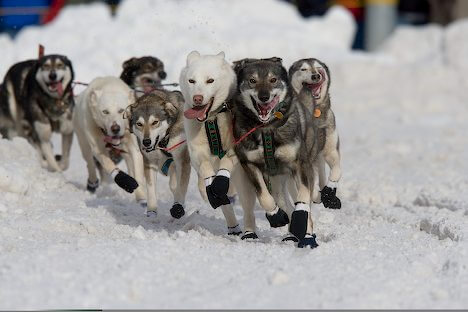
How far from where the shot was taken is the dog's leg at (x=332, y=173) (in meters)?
6.63

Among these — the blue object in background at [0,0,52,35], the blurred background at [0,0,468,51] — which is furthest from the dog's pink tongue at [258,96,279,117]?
the blue object in background at [0,0,52,35]

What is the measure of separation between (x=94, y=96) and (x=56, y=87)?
58.4 inches

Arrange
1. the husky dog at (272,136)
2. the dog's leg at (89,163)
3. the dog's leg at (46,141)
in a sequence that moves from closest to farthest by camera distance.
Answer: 1. the husky dog at (272,136)
2. the dog's leg at (89,163)
3. the dog's leg at (46,141)

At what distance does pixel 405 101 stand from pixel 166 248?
10856 millimetres

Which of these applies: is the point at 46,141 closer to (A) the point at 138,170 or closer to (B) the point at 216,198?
(A) the point at 138,170

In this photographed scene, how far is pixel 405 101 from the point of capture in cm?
1570

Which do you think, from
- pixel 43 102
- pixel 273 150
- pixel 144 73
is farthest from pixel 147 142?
Answer: pixel 43 102

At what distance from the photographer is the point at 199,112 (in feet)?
19.8

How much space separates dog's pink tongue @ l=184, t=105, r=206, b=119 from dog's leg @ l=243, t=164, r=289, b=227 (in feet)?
1.40

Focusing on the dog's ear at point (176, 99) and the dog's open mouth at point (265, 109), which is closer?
the dog's open mouth at point (265, 109)

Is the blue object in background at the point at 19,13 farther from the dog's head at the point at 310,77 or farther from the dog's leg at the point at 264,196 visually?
the dog's leg at the point at 264,196

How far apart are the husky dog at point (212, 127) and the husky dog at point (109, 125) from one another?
1.18 m

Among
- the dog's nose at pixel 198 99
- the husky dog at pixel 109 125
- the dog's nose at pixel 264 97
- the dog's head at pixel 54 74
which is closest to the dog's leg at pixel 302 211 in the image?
the dog's nose at pixel 264 97

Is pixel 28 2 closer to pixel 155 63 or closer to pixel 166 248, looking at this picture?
pixel 155 63
